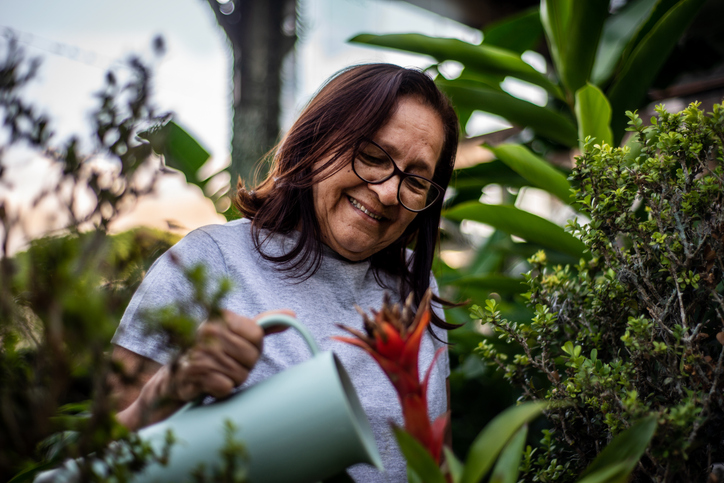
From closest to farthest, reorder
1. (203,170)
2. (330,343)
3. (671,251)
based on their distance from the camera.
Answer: (671,251) < (330,343) < (203,170)

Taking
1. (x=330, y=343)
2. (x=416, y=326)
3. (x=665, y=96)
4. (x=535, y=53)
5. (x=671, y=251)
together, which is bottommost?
(x=330, y=343)

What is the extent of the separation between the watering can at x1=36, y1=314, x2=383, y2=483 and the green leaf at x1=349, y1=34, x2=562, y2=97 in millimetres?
1251

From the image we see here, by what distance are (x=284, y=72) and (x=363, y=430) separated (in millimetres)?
2315

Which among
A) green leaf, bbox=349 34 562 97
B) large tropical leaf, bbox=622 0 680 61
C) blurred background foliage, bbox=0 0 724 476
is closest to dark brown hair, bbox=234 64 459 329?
blurred background foliage, bbox=0 0 724 476

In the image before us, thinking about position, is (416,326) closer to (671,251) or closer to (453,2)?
(671,251)

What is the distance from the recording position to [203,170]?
2.46 metres

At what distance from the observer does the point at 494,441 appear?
49cm

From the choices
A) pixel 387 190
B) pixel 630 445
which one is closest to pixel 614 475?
pixel 630 445

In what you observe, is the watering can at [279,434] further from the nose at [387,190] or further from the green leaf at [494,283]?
the green leaf at [494,283]

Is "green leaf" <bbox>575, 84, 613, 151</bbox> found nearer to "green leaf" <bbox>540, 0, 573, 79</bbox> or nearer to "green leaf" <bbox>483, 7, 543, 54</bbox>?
"green leaf" <bbox>540, 0, 573, 79</bbox>

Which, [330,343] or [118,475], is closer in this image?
[118,475]

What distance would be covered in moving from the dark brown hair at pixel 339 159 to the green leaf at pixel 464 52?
1.43ft

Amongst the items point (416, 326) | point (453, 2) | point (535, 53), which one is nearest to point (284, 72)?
point (453, 2)

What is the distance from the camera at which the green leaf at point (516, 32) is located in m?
1.81
